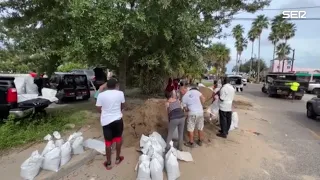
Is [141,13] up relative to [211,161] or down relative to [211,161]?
up

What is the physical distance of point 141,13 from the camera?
21.6ft

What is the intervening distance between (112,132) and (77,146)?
0.94 metres

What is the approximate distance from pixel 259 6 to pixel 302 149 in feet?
17.8

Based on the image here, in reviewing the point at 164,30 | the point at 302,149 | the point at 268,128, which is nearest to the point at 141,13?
the point at 164,30

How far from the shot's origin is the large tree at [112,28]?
6672 mm

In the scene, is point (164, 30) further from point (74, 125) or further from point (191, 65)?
point (74, 125)

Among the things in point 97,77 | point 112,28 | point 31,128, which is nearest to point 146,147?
point 112,28

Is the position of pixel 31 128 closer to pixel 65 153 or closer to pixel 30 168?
pixel 65 153

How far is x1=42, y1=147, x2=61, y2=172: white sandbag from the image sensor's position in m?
4.86

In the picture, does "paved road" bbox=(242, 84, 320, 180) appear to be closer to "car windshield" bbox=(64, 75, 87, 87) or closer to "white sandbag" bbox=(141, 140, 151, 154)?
"white sandbag" bbox=(141, 140, 151, 154)

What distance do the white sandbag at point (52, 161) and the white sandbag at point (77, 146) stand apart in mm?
678

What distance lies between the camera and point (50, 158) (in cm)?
486

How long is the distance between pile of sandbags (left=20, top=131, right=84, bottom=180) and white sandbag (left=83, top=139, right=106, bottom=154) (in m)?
0.46

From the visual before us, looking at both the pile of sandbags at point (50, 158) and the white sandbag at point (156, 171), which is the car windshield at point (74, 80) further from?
the white sandbag at point (156, 171)
